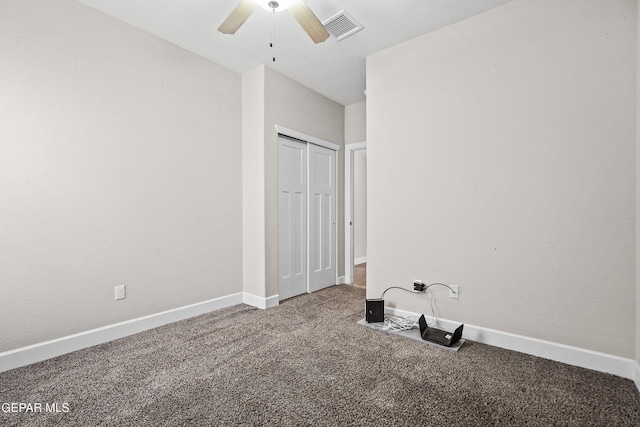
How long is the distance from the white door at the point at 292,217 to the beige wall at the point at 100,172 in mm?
638

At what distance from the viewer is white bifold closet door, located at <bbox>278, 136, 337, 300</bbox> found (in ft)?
11.7

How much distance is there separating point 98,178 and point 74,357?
52.3 inches

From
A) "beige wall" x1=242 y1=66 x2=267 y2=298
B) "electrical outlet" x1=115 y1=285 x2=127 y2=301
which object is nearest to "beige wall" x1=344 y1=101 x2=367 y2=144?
"beige wall" x1=242 y1=66 x2=267 y2=298

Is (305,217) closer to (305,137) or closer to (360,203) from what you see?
(305,137)

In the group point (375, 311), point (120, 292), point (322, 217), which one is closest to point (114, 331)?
point (120, 292)

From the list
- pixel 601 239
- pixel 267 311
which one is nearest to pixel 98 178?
pixel 267 311

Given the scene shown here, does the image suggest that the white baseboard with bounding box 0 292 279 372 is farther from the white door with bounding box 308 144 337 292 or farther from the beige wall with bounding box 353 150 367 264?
the beige wall with bounding box 353 150 367 264

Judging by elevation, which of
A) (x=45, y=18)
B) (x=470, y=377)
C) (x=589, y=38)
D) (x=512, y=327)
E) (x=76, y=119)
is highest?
(x=45, y=18)

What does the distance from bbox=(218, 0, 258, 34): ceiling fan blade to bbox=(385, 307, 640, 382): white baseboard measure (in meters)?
2.78

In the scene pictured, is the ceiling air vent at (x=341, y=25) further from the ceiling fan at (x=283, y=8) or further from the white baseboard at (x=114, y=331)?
the white baseboard at (x=114, y=331)

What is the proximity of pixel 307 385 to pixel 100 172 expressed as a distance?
223 cm

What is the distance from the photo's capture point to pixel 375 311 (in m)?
2.72

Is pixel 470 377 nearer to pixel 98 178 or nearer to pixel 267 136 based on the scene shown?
pixel 267 136

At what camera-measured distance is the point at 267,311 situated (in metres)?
3.15
